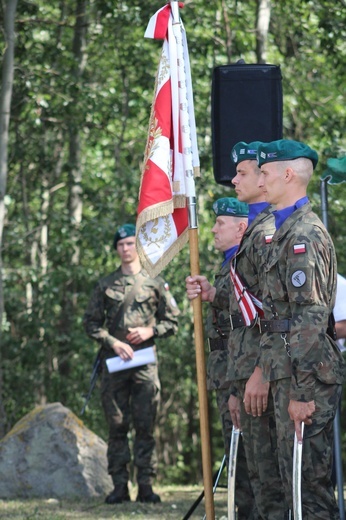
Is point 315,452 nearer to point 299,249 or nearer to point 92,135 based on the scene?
point 299,249

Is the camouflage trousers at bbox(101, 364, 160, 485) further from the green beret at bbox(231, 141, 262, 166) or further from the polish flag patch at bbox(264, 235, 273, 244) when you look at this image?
the polish flag patch at bbox(264, 235, 273, 244)

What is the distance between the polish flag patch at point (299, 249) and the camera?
4.89 m

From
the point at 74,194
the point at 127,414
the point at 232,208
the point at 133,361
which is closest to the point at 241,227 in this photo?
the point at 232,208

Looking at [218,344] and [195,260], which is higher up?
[195,260]

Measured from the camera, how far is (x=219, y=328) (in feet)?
22.9

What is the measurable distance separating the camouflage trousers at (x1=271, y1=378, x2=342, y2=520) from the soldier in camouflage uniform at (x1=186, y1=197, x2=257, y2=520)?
5.32 ft

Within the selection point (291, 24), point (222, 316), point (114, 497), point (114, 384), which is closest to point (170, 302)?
point (114, 384)

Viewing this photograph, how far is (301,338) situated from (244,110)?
104 inches

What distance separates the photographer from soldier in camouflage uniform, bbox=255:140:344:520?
4832 mm

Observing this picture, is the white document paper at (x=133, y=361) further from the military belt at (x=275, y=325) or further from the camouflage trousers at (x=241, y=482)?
the military belt at (x=275, y=325)

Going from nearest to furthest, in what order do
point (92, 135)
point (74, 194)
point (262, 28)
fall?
point (262, 28) → point (74, 194) → point (92, 135)

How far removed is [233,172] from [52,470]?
411 centimetres

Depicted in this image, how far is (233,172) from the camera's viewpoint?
277 inches

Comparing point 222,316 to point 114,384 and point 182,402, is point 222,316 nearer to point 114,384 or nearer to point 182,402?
point 114,384
